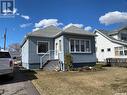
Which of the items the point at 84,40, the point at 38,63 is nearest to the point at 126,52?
the point at 84,40

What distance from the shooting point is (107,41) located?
3309cm

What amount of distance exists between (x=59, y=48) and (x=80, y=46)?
2449 millimetres

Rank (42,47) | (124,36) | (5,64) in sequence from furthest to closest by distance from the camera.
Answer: (124,36)
(42,47)
(5,64)

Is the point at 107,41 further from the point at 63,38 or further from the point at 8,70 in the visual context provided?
the point at 8,70

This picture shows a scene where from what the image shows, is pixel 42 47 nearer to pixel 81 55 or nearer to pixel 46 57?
pixel 46 57

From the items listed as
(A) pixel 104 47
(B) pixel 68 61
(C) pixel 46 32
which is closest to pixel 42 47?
(C) pixel 46 32

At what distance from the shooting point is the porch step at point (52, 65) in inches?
745

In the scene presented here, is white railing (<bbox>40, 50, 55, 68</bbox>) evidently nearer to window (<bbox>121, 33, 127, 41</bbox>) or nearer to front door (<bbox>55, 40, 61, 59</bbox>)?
front door (<bbox>55, 40, 61, 59</bbox>)

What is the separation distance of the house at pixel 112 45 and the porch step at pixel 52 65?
561 inches

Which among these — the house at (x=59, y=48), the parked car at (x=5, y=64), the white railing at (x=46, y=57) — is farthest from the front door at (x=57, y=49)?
the parked car at (x=5, y=64)

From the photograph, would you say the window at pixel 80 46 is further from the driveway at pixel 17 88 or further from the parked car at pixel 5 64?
the driveway at pixel 17 88

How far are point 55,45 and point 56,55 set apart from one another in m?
1.32

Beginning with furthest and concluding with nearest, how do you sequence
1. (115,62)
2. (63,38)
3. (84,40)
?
(115,62) < (84,40) < (63,38)

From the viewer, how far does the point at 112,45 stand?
31625 mm
